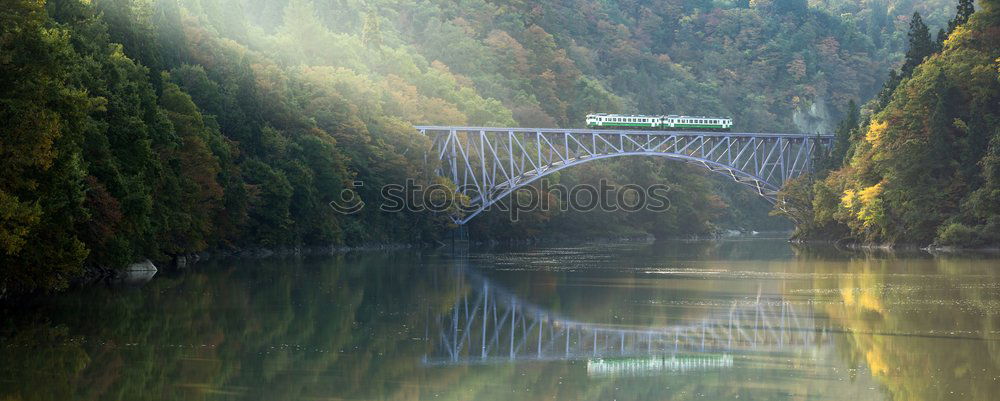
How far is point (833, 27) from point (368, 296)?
15875cm

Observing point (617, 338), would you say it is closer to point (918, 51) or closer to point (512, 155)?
point (512, 155)

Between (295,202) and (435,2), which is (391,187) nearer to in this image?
(295,202)

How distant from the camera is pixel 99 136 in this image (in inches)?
1647

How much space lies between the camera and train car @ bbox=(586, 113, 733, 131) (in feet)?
343

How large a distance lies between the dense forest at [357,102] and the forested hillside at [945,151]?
8.1 inches

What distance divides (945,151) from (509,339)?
54.4m

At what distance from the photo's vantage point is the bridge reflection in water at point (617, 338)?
84.8ft

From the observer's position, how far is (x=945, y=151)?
256ft

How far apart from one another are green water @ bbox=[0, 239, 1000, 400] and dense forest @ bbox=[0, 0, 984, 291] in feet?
12.4

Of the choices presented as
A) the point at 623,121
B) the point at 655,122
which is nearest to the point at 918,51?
the point at 655,122

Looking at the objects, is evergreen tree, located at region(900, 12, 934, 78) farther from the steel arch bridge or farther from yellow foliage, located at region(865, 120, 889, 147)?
the steel arch bridge

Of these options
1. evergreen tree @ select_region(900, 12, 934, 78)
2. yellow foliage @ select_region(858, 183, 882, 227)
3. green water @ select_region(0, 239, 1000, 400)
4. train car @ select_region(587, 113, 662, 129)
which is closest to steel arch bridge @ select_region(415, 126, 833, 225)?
train car @ select_region(587, 113, 662, 129)

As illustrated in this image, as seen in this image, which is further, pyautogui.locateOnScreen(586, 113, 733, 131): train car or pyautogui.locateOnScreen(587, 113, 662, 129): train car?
pyautogui.locateOnScreen(586, 113, 733, 131): train car

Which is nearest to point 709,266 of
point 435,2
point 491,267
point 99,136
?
point 491,267
